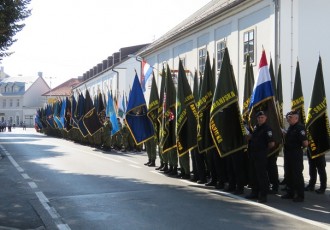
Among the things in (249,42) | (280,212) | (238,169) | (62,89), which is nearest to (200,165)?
(238,169)

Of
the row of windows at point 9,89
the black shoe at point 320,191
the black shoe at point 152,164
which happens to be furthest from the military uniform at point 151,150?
the row of windows at point 9,89

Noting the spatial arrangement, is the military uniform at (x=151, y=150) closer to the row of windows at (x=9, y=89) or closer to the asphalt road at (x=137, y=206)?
the asphalt road at (x=137, y=206)

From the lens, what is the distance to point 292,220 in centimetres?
667

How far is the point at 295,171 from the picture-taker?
26.8 ft

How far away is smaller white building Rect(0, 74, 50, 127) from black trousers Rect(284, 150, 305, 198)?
305 ft

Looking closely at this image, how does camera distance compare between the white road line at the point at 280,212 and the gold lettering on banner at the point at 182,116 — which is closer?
the white road line at the point at 280,212

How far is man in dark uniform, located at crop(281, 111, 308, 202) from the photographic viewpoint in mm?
8148

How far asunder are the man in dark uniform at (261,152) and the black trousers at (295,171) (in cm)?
52

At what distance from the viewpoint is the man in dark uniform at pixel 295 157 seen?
8.15 meters

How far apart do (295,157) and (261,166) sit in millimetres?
688

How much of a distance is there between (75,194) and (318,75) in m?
5.78

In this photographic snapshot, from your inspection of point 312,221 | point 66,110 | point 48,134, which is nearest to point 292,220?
point 312,221

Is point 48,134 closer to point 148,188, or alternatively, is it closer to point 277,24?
point 277,24

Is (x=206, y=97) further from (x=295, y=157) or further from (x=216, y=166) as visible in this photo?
(x=295, y=157)
